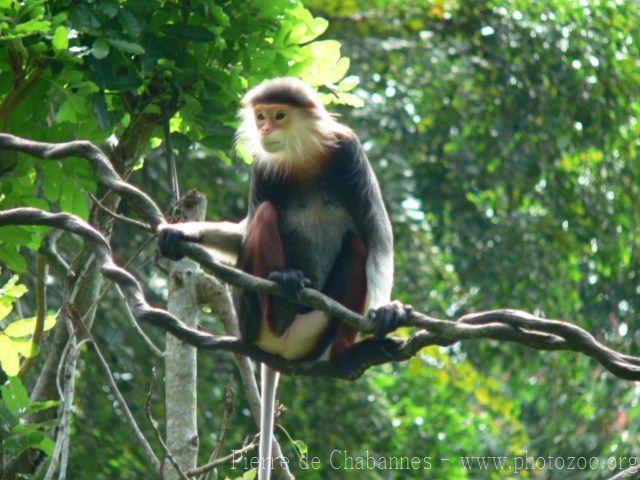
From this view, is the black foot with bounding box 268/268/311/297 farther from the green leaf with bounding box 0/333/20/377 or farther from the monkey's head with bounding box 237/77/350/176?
the green leaf with bounding box 0/333/20/377

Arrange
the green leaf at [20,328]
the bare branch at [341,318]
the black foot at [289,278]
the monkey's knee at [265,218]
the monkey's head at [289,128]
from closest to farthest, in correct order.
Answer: the bare branch at [341,318], the green leaf at [20,328], the black foot at [289,278], the monkey's knee at [265,218], the monkey's head at [289,128]

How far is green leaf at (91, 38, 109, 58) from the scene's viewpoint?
2807 mm

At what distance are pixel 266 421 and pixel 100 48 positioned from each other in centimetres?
118

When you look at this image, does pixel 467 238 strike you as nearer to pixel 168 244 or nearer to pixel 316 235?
pixel 316 235

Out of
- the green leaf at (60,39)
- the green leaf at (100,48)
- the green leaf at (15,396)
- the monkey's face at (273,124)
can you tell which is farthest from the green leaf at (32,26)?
the monkey's face at (273,124)

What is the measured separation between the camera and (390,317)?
2.82 meters

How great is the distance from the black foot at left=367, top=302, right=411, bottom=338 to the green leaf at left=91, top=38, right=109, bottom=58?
959 mm

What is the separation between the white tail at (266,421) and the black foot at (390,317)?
0.54m

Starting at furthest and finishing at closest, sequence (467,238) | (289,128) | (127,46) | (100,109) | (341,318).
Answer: (467,238) → (289,128) → (100,109) → (127,46) → (341,318)

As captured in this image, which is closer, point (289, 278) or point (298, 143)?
point (289, 278)

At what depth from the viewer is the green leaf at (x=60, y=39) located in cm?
267

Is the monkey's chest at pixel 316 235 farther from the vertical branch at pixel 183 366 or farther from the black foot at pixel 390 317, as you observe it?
the black foot at pixel 390 317

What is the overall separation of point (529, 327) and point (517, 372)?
25.0ft

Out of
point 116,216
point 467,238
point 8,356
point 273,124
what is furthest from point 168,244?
point 467,238
